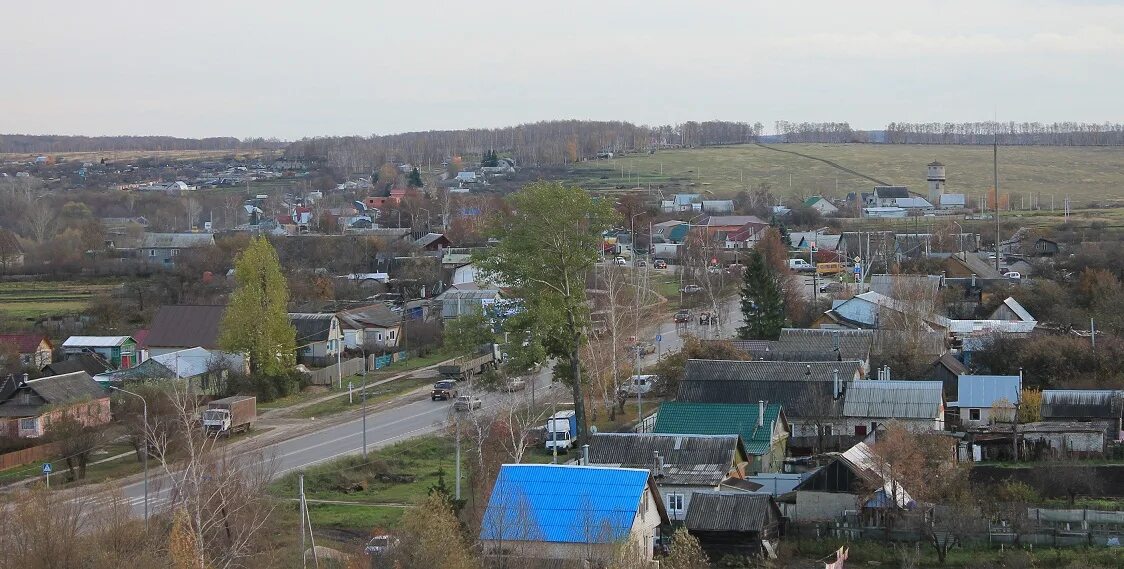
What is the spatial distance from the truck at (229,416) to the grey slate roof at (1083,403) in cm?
1891

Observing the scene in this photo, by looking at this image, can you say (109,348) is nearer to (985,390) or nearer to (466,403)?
→ (466,403)

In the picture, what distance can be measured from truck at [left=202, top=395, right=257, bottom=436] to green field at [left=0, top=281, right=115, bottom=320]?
73.3ft

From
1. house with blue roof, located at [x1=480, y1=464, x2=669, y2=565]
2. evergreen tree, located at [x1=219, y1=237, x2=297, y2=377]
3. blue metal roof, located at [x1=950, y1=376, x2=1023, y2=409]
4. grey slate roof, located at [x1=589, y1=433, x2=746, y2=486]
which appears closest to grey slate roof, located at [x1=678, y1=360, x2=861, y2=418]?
blue metal roof, located at [x1=950, y1=376, x2=1023, y2=409]

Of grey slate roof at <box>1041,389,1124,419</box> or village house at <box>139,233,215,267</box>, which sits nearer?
grey slate roof at <box>1041,389,1124,419</box>

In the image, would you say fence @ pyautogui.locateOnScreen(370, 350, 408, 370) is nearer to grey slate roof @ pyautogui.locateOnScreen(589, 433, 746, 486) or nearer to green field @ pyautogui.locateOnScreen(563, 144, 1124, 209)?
grey slate roof @ pyautogui.locateOnScreen(589, 433, 746, 486)

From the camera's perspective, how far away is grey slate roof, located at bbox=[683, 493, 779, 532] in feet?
67.3

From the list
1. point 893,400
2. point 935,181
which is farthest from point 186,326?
point 935,181

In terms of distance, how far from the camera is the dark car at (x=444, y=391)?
35.5 m

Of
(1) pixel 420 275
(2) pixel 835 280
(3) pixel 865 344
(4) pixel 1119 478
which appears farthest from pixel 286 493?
(2) pixel 835 280

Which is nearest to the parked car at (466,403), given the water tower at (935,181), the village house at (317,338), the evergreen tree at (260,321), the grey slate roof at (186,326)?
the evergreen tree at (260,321)

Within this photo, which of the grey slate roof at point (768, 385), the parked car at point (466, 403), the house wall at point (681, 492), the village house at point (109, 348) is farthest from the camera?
the village house at point (109, 348)

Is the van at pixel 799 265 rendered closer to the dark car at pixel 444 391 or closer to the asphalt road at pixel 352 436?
the asphalt road at pixel 352 436

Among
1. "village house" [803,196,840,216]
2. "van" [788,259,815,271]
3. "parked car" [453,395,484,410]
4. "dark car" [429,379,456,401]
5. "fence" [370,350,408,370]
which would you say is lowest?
"fence" [370,350,408,370]

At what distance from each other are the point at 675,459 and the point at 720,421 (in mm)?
4399
